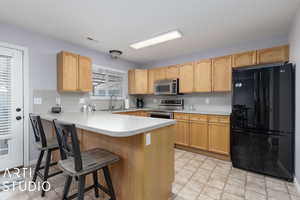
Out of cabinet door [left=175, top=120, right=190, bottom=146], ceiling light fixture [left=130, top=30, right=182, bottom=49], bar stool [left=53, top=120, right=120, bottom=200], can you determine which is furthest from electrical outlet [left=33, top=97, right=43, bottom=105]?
cabinet door [left=175, top=120, right=190, bottom=146]

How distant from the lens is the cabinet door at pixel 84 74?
311 cm

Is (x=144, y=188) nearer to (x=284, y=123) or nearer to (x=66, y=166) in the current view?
(x=66, y=166)

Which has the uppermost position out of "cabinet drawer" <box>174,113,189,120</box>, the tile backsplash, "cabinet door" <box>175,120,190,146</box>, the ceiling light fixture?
the ceiling light fixture

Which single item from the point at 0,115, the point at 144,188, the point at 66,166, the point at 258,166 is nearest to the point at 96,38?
the point at 0,115

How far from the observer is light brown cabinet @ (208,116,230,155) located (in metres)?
2.89

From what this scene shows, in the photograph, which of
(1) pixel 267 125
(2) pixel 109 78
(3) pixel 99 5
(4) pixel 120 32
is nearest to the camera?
(3) pixel 99 5

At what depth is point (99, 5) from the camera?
1.93 m

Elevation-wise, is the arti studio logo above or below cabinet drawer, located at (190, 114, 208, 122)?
below

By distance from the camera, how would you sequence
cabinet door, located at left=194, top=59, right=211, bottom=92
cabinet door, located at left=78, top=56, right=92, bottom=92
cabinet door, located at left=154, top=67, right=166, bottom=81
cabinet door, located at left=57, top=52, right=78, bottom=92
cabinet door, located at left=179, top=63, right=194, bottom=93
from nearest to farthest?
cabinet door, located at left=57, top=52, right=78, bottom=92, cabinet door, located at left=78, top=56, right=92, bottom=92, cabinet door, located at left=194, top=59, right=211, bottom=92, cabinet door, located at left=179, top=63, right=194, bottom=93, cabinet door, located at left=154, top=67, right=166, bottom=81

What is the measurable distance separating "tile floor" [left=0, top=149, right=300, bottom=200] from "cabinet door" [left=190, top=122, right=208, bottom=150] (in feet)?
1.96

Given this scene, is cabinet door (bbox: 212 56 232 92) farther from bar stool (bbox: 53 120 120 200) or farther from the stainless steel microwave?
bar stool (bbox: 53 120 120 200)

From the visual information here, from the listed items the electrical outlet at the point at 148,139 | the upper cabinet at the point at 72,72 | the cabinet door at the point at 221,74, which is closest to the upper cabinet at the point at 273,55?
the cabinet door at the point at 221,74

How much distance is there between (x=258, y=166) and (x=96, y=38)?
3884 millimetres

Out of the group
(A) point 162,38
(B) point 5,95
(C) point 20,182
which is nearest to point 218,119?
(A) point 162,38
